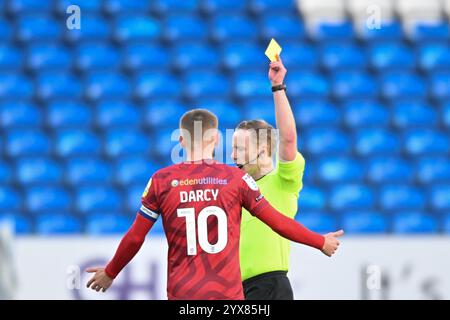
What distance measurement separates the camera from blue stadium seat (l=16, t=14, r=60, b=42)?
9781mm

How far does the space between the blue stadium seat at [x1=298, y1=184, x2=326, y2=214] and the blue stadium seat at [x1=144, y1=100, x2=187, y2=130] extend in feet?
4.48

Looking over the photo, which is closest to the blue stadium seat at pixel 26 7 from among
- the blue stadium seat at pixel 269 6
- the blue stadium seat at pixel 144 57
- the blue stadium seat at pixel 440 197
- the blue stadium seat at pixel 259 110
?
the blue stadium seat at pixel 144 57

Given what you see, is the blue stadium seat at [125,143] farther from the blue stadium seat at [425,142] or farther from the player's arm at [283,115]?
the player's arm at [283,115]

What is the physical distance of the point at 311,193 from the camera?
8758 mm

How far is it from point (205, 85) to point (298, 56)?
3.52 ft

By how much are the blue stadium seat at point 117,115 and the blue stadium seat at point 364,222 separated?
2152 millimetres

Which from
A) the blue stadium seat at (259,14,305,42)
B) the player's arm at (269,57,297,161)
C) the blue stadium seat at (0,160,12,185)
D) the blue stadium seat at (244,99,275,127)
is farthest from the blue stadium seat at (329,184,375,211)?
the player's arm at (269,57,297,161)

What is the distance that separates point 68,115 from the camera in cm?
927

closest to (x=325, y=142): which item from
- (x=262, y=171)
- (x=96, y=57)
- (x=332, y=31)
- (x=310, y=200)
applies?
(x=310, y=200)

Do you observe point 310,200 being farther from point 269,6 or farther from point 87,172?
point 269,6

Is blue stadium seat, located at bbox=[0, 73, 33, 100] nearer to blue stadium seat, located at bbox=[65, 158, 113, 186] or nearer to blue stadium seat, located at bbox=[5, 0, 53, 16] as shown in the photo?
blue stadium seat, located at bbox=[5, 0, 53, 16]

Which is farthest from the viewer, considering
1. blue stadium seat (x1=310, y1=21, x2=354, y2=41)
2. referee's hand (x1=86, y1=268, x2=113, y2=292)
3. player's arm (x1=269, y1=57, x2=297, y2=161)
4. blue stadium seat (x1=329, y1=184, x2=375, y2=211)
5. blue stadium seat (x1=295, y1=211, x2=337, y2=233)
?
blue stadium seat (x1=310, y1=21, x2=354, y2=41)

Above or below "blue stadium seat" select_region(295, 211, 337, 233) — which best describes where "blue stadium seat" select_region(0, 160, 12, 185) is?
above

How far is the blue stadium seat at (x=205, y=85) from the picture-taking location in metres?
9.43
